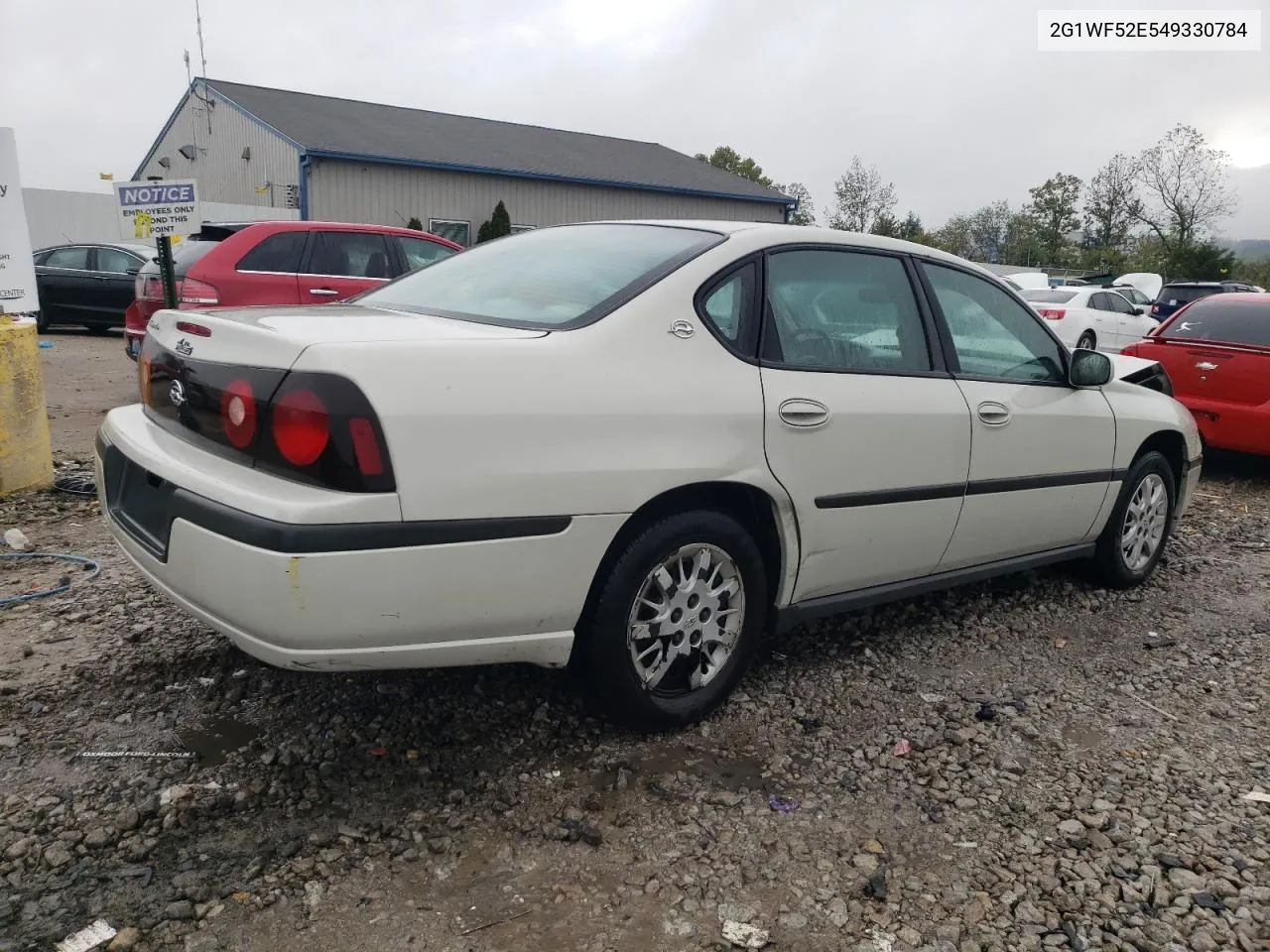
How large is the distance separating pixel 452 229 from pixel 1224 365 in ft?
62.1

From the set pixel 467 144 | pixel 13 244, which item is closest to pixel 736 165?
pixel 467 144

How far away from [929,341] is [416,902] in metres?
2.50

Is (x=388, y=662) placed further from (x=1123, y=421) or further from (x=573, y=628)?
(x=1123, y=421)

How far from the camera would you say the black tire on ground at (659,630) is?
106 inches

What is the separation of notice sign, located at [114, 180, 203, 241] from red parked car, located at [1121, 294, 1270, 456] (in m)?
7.15

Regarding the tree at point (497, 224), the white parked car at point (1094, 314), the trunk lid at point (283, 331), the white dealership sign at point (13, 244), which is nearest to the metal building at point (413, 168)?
the tree at point (497, 224)

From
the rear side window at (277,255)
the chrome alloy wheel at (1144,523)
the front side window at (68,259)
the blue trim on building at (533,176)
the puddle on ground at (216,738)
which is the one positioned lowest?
the puddle on ground at (216,738)

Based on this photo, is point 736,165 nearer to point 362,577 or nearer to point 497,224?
point 497,224

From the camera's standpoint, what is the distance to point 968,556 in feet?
12.3

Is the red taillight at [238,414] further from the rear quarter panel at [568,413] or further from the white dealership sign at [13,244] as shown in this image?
the white dealership sign at [13,244]

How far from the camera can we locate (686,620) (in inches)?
115

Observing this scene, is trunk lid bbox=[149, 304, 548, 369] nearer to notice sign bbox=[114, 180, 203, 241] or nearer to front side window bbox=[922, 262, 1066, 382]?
front side window bbox=[922, 262, 1066, 382]

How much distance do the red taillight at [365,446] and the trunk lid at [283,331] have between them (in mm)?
230

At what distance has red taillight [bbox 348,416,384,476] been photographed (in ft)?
7.36
